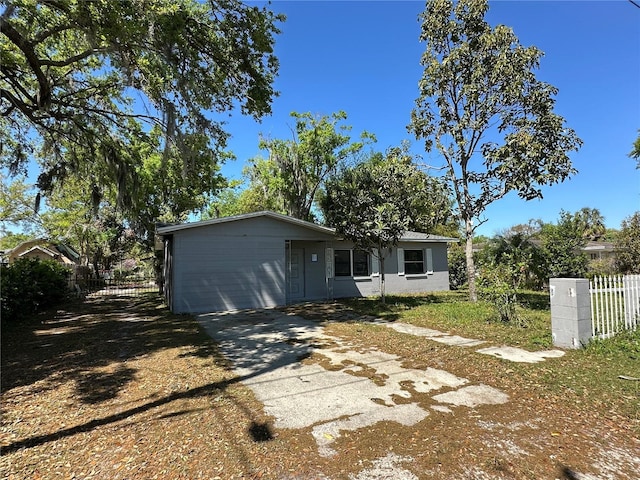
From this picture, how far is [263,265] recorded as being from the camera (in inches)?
464

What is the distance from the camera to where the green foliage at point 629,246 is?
16.1 m

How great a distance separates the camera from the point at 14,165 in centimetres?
956

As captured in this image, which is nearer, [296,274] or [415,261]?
[296,274]

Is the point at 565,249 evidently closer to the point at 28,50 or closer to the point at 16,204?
the point at 28,50

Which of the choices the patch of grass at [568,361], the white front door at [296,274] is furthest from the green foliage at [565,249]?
the white front door at [296,274]

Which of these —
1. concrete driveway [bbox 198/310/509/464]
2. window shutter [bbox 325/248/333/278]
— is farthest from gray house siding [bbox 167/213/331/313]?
concrete driveway [bbox 198/310/509/464]

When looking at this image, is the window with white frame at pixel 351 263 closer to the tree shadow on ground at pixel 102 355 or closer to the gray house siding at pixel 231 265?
the gray house siding at pixel 231 265

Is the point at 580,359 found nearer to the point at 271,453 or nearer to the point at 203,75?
the point at 271,453

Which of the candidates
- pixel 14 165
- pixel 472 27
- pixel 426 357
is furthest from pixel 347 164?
pixel 426 357

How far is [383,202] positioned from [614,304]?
6.33m

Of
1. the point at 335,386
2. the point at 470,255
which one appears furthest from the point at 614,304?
the point at 470,255

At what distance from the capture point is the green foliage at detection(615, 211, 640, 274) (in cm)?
1614

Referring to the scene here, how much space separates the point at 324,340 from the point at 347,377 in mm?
2280

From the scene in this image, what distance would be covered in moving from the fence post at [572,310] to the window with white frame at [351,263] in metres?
8.63
